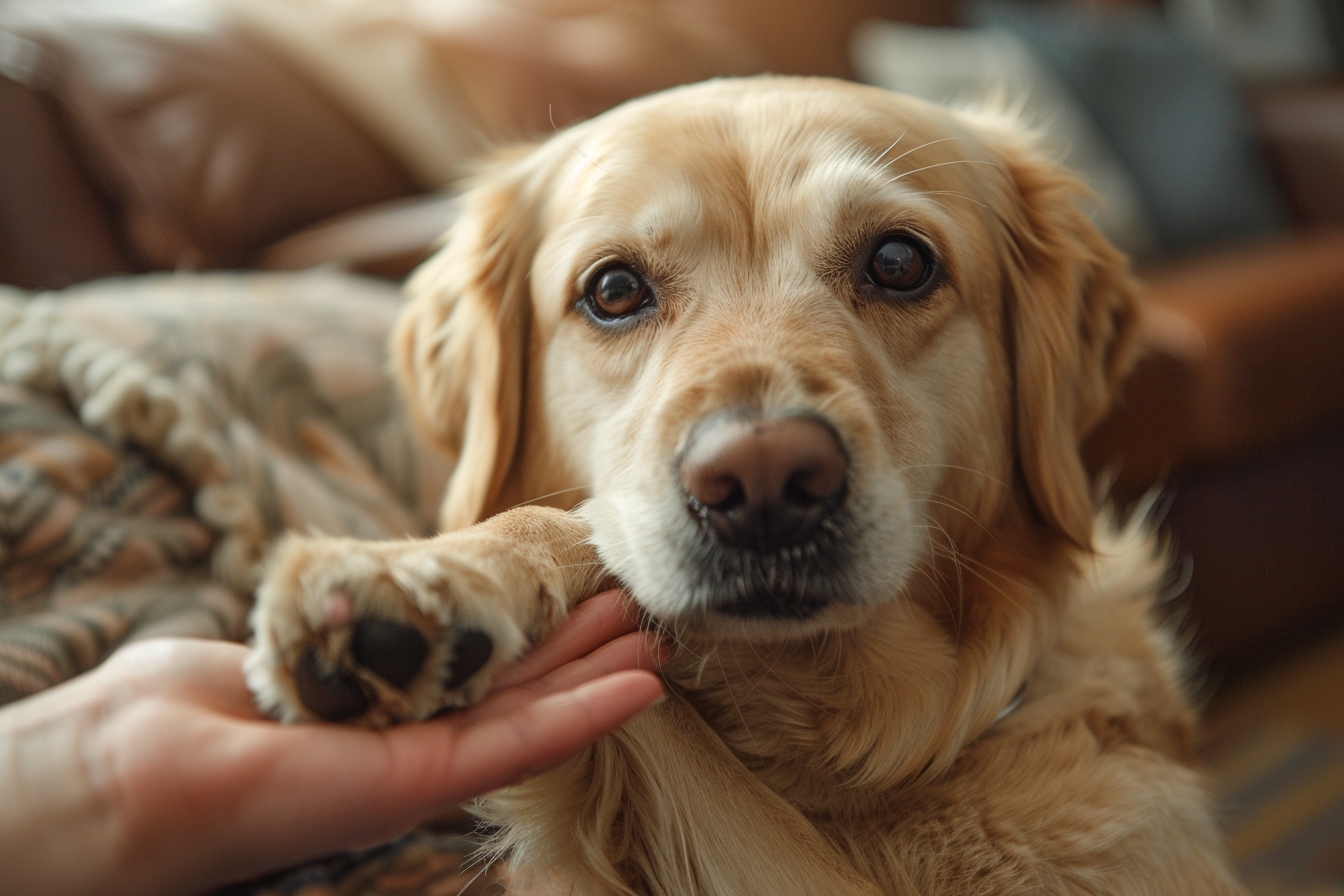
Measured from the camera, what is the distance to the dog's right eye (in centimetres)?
149

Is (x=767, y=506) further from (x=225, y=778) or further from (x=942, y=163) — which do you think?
(x=942, y=163)

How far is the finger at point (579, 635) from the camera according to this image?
1009 mm

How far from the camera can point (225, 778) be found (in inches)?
34.9

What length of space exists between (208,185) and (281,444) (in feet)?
4.09

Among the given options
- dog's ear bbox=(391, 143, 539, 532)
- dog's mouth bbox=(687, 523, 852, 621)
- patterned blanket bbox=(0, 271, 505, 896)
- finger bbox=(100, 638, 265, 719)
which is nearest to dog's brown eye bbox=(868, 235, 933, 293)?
dog's mouth bbox=(687, 523, 852, 621)

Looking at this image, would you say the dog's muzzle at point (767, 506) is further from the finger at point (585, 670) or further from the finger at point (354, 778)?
the finger at point (354, 778)

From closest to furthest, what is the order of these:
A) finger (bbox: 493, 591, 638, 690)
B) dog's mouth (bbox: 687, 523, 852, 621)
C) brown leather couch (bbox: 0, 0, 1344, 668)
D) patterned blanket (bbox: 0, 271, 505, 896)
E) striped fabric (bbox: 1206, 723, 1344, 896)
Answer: finger (bbox: 493, 591, 638, 690) < dog's mouth (bbox: 687, 523, 852, 621) < patterned blanket (bbox: 0, 271, 505, 896) < striped fabric (bbox: 1206, 723, 1344, 896) < brown leather couch (bbox: 0, 0, 1344, 668)

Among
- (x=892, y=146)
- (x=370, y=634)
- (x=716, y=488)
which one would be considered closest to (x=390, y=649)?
(x=370, y=634)

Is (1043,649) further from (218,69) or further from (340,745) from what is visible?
(218,69)

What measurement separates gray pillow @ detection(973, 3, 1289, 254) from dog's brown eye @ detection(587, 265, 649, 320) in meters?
3.64

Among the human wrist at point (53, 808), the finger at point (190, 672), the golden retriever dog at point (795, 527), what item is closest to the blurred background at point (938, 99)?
the golden retriever dog at point (795, 527)

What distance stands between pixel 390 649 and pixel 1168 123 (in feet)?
15.2

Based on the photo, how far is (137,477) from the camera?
1.58 meters

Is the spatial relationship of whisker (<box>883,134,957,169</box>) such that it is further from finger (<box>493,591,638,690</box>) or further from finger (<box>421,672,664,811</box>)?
finger (<box>421,672,664,811</box>)
